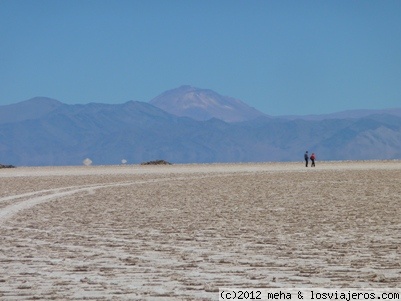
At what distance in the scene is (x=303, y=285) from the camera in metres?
9.02

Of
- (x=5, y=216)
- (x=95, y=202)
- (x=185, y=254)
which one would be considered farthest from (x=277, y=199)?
(x=185, y=254)

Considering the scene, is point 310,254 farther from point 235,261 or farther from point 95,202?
point 95,202

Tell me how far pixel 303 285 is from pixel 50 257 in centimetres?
428

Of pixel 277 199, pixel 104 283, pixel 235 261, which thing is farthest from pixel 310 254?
pixel 277 199

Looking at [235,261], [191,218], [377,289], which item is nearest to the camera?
[377,289]

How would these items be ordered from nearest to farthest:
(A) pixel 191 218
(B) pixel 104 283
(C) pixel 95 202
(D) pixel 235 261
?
(B) pixel 104 283, (D) pixel 235 261, (A) pixel 191 218, (C) pixel 95 202

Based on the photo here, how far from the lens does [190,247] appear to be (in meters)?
13.0

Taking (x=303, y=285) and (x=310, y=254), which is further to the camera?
(x=310, y=254)

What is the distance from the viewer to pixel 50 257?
11.9 m

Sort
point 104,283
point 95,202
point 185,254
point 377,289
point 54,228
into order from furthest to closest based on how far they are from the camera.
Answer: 1. point 95,202
2. point 54,228
3. point 185,254
4. point 104,283
5. point 377,289

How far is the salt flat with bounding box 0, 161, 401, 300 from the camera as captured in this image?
9.32m

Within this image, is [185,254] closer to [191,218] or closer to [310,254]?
[310,254]

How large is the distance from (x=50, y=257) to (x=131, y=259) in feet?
3.96

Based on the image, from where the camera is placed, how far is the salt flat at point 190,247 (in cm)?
932
